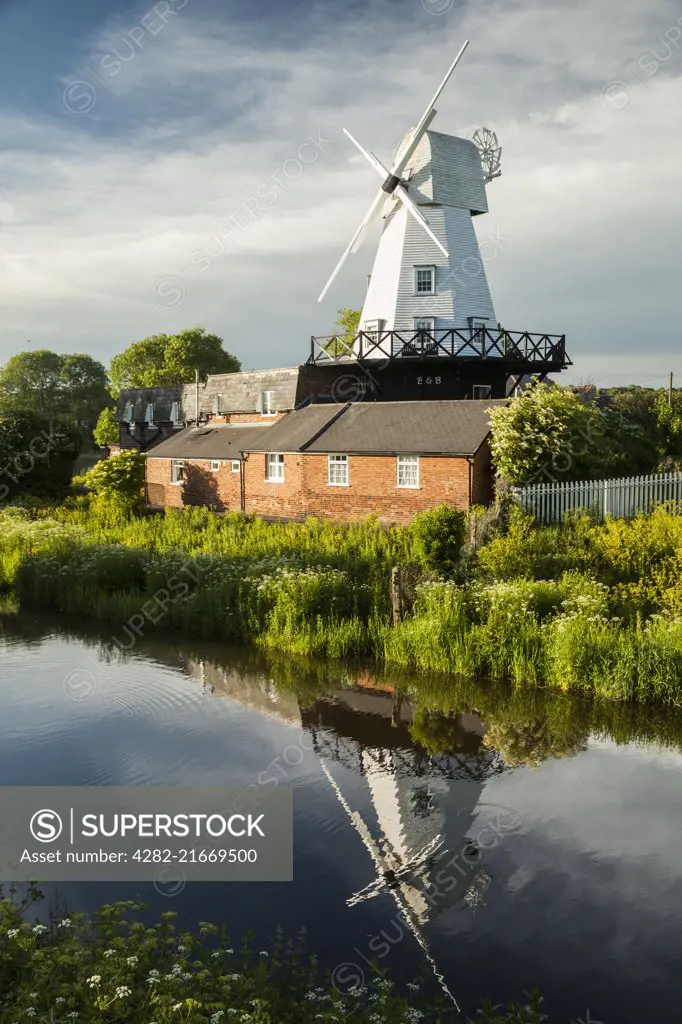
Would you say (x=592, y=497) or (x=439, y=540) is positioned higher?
(x=592, y=497)

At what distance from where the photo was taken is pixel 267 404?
3747 cm

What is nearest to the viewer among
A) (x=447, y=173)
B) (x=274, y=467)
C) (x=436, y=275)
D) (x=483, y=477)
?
(x=483, y=477)

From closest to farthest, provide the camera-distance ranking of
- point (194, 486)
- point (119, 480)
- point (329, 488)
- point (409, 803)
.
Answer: point (409, 803) < point (329, 488) < point (119, 480) < point (194, 486)

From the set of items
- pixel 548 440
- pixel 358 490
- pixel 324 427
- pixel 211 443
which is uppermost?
pixel 324 427

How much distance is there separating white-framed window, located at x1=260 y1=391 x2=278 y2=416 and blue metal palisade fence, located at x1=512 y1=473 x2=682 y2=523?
16.9m

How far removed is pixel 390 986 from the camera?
636 cm

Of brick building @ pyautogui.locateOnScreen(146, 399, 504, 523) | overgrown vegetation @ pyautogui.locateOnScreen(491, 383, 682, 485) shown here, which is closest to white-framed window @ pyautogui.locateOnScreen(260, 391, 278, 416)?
brick building @ pyautogui.locateOnScreen(146, 399, 504, 523)

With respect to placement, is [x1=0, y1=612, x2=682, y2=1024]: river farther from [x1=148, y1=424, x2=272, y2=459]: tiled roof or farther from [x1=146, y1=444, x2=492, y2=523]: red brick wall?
[x1=148, y1=424, x2=272, y2=459]: tiled roof

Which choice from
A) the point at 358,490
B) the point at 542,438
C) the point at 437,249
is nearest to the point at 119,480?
the point at 358,490

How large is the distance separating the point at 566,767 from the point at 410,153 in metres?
30.9

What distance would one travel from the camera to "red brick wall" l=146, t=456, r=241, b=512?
32.2m

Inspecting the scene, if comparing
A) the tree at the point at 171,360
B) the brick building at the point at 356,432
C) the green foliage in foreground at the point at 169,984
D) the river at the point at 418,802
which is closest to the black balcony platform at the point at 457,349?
the brick building at the point at 356,432

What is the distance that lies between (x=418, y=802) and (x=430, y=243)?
2856 centimetres

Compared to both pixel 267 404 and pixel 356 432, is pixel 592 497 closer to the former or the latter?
pixel 356 432
